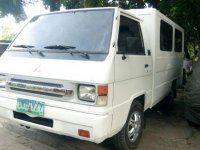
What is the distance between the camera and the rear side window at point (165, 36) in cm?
546

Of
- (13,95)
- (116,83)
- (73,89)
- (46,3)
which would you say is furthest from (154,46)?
(46,3)

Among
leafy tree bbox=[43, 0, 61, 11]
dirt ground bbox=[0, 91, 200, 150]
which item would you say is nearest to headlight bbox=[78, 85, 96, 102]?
dirt ground bbox=[0, 91, 200, 150]

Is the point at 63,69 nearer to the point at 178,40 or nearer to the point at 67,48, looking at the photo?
the point at 67,48

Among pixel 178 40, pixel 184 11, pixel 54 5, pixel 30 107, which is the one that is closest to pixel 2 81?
pixel 30 107

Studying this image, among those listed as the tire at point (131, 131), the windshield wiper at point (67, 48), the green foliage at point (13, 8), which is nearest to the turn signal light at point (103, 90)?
the windshield wiper at point (67, 48)

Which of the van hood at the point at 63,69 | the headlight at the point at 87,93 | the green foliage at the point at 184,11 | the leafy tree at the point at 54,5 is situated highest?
the leafy tree at the point at 54,5

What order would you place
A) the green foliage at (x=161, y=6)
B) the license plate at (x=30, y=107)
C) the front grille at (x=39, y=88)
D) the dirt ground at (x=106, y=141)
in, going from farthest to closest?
the green foliage at (x=161, y=6), the dirt ground at (x=106, y=141), the license plate at (x=30, y=107), the front grille at (x=39, y=88)

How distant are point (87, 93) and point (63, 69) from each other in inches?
17.4

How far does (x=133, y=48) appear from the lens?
4.01m

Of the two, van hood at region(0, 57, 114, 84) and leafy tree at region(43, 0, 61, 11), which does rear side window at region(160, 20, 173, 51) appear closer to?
van hood at region(0, 57, 114, 84)

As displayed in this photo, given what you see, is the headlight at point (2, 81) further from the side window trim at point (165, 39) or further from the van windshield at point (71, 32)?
the side window trim at point (165, 39)

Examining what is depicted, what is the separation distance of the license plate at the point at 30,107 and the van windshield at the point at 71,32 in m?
0.75

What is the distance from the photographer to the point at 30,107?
3.46m

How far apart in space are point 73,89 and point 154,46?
7.10 feet
